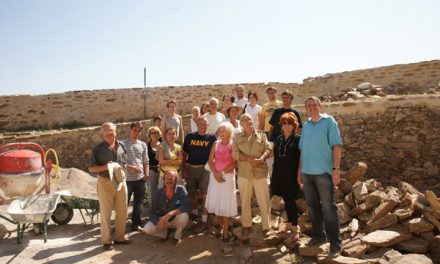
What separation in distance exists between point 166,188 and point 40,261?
1908mm

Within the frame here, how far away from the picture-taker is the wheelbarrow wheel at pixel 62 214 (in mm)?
5887

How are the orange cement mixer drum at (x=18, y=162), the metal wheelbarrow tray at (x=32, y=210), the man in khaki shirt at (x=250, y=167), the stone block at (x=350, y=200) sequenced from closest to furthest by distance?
the man in khaki shirt at (x=250, y=167) → the metal wheelbarrow tray at (x=32, y=210) → the stone block at (x=350, y=200) → the orange cement mixer drum at (x=18, y=162)

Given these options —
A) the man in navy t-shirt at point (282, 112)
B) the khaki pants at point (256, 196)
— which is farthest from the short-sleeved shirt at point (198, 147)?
the man in navy t-shirt at point (282, 112)

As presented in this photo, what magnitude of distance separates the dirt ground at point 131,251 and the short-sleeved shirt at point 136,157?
94 cm

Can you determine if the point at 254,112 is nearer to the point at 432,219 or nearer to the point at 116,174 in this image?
the point at 116,174

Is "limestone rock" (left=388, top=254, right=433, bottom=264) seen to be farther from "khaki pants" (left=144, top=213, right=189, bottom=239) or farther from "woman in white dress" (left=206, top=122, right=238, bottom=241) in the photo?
"khaki pants" (left=144, top=213, right=189, bottom=239)

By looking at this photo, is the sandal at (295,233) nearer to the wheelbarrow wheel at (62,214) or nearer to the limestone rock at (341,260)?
the limestone rock at (341,260)

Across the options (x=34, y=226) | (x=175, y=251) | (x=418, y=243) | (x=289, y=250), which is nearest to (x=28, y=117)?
(x=34, y=226)

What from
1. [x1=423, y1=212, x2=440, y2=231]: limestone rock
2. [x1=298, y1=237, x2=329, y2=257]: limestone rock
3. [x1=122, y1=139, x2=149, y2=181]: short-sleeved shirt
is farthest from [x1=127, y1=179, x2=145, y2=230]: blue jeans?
[x1=423, y1=212, x2=440, y2=231]: limestone rock

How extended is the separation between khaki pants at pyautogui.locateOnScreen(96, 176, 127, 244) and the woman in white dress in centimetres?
127

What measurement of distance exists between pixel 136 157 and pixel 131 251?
1455mm

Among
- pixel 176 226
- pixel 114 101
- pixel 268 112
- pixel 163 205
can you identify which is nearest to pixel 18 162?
pixel 163 205

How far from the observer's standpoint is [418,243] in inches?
161

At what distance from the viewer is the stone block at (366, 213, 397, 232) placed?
174 inches
